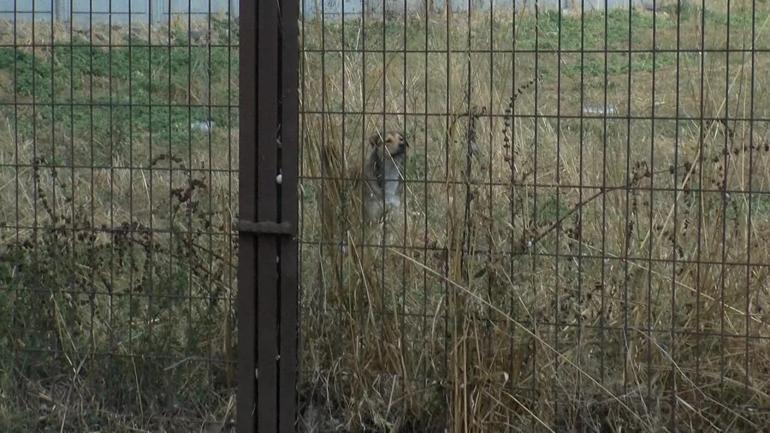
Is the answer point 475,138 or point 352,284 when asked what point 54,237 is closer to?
point 352,284

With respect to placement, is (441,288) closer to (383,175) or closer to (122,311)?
(383,175)

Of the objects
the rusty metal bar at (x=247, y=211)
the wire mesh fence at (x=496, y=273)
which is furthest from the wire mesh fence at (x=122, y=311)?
the wire mesh fence at (x=496, y=273)

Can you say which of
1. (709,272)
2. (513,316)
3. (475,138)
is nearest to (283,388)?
(513,316)

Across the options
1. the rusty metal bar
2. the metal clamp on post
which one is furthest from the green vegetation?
the metal clamp on post

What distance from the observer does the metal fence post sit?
4.57 metres

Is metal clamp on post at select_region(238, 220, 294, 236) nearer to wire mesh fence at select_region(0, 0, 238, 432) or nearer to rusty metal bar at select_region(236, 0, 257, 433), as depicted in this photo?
rusty metal bar at select_region(236, 0, 257, 433)

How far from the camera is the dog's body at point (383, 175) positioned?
505 centimetres

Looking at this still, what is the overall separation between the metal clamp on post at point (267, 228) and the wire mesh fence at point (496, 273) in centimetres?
32

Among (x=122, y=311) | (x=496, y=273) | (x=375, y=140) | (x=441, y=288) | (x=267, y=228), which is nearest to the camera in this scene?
(x=267, y=228)

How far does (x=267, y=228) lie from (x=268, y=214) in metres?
0.06

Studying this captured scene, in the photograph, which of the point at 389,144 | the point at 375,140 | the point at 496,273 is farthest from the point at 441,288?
the point at 389,144

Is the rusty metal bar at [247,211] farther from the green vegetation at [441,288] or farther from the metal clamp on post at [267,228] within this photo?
the green vegetation at [441,288]

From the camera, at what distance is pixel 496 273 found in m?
4.79

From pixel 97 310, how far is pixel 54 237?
402 mm
